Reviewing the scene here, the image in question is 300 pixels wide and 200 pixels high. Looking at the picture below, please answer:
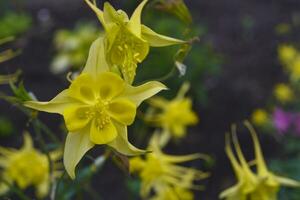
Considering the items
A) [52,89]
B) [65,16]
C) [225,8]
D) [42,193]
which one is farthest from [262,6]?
[42,193]

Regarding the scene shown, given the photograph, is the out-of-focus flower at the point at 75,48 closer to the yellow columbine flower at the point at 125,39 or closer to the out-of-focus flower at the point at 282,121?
the out-of-focus flower at the point at 282,121

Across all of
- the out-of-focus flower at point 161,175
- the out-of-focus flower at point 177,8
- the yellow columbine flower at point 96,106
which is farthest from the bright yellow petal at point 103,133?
the out-of-focus flower at point 161,175

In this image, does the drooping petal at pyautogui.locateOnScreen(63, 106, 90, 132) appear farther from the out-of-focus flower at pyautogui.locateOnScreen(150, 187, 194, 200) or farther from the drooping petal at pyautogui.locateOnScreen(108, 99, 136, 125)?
the out-of-focus flower at pyautogui.locateOnScreen(150, 187, 194, 200)

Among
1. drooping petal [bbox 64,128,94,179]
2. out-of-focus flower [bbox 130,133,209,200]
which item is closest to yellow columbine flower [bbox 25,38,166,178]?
drooping petal [bbox 64,128,94,179]

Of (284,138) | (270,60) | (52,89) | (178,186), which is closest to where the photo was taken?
(178,186)

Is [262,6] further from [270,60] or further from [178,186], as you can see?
[178,186]

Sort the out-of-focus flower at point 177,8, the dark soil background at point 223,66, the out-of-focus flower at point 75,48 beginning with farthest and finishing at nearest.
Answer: the dark soil background at point 223,66 → the out-of-focus flower at point 75,48 → the out-of-focus flower at point 177,8
